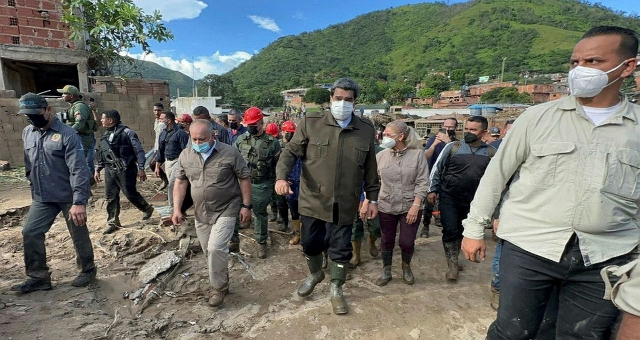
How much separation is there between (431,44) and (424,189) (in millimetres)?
104494

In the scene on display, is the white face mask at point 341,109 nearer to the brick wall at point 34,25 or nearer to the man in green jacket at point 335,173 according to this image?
the man in green jacket at point 335,173

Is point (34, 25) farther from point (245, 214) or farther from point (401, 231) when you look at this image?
point (401, 231)

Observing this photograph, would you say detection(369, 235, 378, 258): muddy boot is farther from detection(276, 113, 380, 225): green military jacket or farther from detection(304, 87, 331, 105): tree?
detection(304, 87, 331, 105): tree

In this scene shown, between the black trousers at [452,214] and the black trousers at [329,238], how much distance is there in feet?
4.31

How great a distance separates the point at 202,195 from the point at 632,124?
10.3ft

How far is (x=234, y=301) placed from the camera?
10.8ft

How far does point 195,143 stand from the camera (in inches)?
126

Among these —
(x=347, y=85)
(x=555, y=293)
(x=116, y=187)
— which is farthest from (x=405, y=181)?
(x=116, y=187)

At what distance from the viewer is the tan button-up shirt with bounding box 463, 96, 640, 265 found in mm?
1567

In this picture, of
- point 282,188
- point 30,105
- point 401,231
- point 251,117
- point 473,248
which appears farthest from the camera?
point 251,117

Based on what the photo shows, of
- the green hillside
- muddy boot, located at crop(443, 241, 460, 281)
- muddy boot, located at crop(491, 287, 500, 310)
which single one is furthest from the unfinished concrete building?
the green hillside

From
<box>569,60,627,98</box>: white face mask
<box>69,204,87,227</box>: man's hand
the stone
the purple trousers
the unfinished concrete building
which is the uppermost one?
the unfinished concrete building

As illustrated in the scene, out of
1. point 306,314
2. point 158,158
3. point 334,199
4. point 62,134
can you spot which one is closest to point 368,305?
point 306,314

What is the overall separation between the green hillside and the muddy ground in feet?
232
